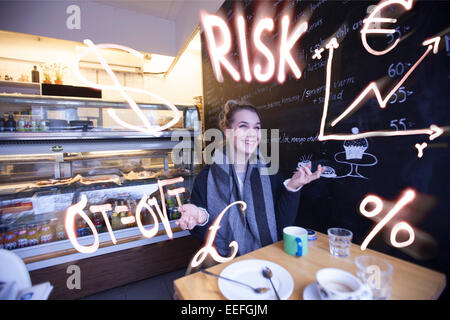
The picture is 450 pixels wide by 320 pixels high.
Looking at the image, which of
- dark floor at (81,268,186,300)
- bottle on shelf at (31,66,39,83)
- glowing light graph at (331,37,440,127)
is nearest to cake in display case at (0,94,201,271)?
dark floor at (81,268,186,300)

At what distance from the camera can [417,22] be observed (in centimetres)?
100

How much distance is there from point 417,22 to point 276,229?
1495 millimetres

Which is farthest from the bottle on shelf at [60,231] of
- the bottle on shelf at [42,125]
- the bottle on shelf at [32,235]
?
the bottle on shelf at [42,125]

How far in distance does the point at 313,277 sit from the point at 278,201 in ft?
2.46

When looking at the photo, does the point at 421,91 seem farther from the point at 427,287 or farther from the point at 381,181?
the point at 427,287

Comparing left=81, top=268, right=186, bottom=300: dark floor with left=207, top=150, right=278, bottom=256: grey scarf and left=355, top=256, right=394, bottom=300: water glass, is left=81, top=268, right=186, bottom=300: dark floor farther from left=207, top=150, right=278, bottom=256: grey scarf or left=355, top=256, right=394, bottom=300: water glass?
left=355, top=256, right=394, bottom=300: water glass

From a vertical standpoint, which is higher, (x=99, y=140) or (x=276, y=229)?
(x=99, y=140)

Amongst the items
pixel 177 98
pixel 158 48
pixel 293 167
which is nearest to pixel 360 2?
pixel 293 167

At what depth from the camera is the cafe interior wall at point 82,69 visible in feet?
14.4

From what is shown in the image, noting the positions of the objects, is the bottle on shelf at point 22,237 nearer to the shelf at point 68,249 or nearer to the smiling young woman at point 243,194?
the shelf at point 68,249

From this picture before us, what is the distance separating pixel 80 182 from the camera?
227 cm

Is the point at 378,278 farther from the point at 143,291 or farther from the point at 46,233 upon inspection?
the point at 46,233

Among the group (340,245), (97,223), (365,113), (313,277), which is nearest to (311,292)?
(313,277)

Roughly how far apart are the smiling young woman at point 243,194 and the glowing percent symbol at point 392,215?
0.45 m
